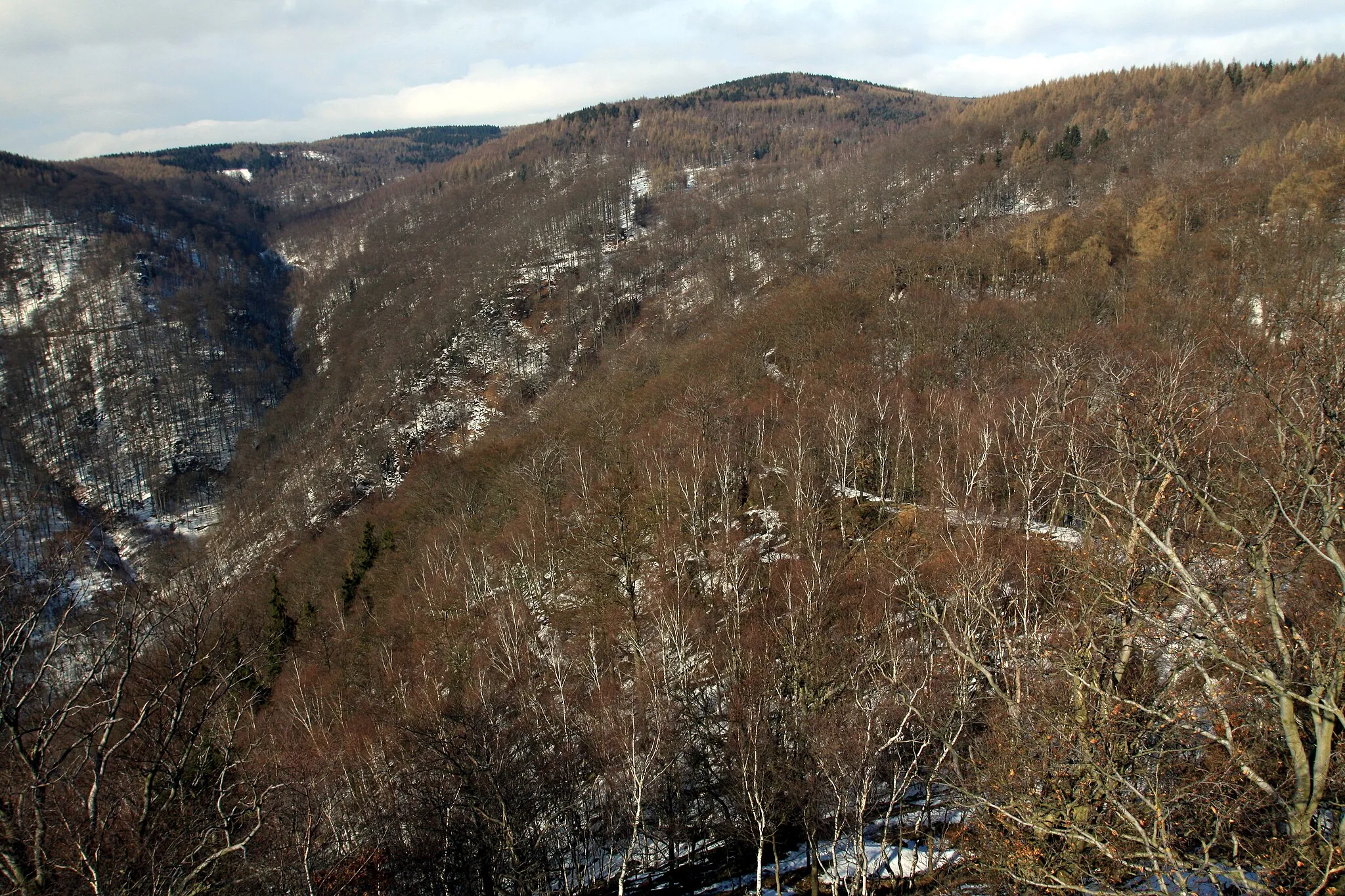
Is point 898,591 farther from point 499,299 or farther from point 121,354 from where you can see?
point 121,354

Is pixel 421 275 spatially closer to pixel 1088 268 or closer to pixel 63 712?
pixel 1088 268

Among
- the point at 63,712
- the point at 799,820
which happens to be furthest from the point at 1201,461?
the point at 63,712

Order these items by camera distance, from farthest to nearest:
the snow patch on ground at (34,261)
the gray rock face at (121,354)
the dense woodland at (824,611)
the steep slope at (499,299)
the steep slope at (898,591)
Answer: the snow patch on ground at (34,261)
the gray rock face at (121,354)
the steep slope at (499,299)
the steep slope at (898,591)
the dense woodland at (824,611)

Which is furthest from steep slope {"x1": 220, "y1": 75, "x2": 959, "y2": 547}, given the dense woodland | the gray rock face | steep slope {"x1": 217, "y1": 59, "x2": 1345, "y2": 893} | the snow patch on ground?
the snow patch on ground

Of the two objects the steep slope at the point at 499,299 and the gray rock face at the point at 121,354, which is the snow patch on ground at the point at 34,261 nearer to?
the gray rock face at the point at 121,354

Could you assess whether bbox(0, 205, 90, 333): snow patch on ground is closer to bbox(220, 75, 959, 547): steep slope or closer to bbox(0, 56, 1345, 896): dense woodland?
bbox(220, 75, 959, 547): steep slope

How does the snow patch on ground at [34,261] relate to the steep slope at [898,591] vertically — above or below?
above

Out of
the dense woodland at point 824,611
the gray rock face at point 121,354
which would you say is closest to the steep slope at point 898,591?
the dense woodland at point 824,611

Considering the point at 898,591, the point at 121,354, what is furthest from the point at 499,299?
the point at 898,591
